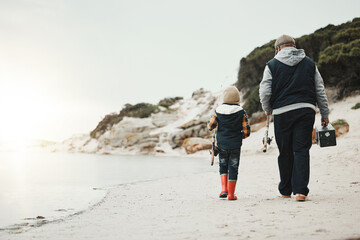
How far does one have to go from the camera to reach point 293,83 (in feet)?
12.9

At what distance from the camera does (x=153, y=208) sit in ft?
13.3

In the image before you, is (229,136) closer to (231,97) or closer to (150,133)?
(231,97)

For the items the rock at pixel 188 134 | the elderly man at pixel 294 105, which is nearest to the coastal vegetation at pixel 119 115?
the rock at pixel 188 134

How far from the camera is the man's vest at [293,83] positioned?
3.91 metres

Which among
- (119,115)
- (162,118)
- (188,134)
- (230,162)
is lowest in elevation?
(230,162)

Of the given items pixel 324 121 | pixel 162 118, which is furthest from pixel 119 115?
pixel 324 121

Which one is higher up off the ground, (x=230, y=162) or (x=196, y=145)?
(x=230, y=162)

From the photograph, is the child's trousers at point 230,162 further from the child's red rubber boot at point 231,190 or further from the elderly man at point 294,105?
the elderly man at point 294,105

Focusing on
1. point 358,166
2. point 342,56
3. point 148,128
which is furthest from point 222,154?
point 148,128

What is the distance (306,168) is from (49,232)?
2.98 metres

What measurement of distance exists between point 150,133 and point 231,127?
32.5m

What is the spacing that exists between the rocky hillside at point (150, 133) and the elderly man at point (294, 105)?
70.8ft

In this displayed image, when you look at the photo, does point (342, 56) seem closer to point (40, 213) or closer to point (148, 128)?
point (40, 213)

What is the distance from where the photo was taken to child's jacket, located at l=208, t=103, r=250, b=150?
4.69 meters
